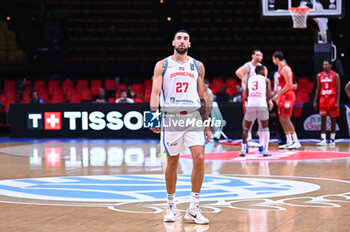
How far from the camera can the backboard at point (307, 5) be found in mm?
14562

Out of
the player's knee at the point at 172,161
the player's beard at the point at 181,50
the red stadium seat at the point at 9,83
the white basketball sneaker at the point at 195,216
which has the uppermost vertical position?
the player's beard at the point at 181,50

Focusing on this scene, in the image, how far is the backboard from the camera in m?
14.6

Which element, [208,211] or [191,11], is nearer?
[208,211]

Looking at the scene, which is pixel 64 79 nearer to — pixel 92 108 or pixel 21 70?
pixel 21 70

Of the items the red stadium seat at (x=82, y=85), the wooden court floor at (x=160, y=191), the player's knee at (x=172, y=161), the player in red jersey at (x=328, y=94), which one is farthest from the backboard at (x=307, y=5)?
the player's knee at (x=172, y=161)

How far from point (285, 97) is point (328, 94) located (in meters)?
1.61

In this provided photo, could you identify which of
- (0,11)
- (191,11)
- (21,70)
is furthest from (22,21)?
(191,11)

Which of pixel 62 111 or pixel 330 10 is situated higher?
pixel 330 10

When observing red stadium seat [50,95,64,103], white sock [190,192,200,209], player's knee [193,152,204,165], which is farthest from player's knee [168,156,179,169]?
red stadium seat [50,95,64,103]

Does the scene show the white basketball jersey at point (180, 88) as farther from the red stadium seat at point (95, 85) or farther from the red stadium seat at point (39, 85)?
the red stadium seat at point (39, 85)

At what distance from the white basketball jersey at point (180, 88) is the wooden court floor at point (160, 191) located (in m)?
0.91

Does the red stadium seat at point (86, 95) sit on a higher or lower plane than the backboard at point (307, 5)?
lower

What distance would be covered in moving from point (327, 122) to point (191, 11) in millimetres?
12245

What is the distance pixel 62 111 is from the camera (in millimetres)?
16594
